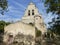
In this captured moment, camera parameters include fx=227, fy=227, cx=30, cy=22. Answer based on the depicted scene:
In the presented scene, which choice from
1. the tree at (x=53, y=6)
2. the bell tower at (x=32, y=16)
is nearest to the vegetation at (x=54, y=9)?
the tree at (x=53, y=6)

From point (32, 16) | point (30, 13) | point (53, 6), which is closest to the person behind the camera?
point (53, 6)

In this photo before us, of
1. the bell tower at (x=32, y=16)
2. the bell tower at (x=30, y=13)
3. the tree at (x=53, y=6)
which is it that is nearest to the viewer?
the tree at (x=53, y=6)

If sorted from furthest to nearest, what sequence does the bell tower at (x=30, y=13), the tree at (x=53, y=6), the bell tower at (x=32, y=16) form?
the bell tower at (x=30, y=13), the bell tower at (x=32, y=16), the tree at (x=53, y=6)

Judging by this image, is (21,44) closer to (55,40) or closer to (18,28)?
(18,28)

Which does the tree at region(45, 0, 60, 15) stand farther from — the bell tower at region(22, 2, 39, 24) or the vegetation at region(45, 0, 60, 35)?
the bell tower at region(22, 2, 39, 24)

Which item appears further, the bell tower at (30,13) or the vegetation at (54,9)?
the bell tower at (30,13)

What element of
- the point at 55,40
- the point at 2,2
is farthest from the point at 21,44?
the point at 2,2

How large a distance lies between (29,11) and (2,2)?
4271 centimetres

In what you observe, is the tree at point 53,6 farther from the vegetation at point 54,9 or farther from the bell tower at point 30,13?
the bell tower at point 30,13

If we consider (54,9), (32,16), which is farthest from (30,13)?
(54,9)

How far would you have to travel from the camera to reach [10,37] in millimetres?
44156

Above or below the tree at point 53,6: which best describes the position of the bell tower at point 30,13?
below

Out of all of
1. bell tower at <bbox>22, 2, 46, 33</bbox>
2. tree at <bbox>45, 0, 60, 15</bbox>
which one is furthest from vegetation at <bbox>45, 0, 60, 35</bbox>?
bell tower at <bbox>22, 2, 46, 33</bbox>

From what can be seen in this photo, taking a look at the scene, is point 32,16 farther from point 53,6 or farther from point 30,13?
point 53,6
